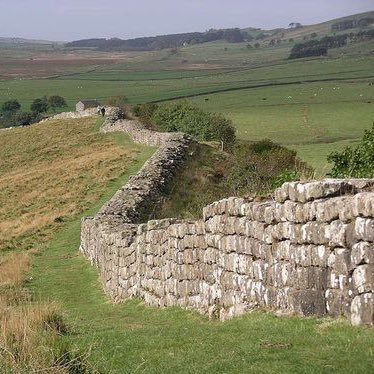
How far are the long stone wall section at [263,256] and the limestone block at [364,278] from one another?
0.01m

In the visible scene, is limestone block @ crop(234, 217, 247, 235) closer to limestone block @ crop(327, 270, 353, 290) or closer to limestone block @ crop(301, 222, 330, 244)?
limestone block @ crop(301, 222, 330, 244)

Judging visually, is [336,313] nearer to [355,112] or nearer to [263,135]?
[263,135]

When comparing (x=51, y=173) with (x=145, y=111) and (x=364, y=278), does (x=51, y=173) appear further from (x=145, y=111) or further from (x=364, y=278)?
(x=145, y=111)

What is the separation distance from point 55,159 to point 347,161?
33699mm

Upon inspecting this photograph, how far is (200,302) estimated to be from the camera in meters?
15.4

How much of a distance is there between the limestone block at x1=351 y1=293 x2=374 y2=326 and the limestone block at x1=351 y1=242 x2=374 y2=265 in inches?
16.3

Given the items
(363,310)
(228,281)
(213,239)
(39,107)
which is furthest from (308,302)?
(39,107)

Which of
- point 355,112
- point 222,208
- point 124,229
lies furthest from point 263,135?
point 222,208

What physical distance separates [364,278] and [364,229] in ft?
1.99

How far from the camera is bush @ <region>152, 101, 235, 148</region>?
78.2m

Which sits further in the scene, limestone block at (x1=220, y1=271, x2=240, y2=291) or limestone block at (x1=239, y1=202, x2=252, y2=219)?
limestone block at (x1=220, y1=271, x2=240, y2=291)

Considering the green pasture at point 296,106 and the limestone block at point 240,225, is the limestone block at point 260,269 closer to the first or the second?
the limestone block at point 240,225

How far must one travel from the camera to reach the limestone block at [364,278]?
31.5 feet

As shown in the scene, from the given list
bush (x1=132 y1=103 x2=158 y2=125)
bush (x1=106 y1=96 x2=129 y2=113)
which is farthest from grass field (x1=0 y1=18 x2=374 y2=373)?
bush (x1=106 y1=96 x2=129 y2=113)
